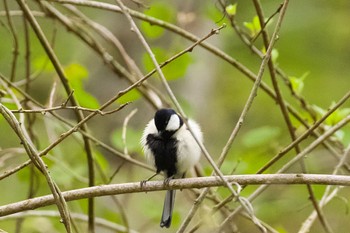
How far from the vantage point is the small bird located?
2662 millimetres

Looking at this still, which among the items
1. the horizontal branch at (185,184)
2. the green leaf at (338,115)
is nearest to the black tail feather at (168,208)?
the horizontal branch at (185,184)

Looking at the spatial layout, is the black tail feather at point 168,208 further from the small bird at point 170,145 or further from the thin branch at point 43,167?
the thin branch at point 43,167

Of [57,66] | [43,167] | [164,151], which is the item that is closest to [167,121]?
[164,151]

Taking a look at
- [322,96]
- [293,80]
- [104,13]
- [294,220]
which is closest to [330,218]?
[294,220]

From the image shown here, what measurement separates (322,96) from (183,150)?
13.9 feet

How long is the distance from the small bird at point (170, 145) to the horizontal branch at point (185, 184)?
43 cm

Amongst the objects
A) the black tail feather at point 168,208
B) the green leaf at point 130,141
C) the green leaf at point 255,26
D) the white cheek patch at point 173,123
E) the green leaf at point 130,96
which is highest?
the green leaf at point 130,141

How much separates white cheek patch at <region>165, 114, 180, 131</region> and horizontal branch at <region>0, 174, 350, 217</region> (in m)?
0.43

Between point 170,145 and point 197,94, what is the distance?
3.31 m

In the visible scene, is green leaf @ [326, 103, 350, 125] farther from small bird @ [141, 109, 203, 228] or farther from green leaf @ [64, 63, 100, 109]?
green leaf @ [64, 63, 100, 109]

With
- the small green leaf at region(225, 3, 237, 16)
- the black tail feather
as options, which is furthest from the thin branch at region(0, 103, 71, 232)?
the small green leaf at region(225, 3, 237, 16)

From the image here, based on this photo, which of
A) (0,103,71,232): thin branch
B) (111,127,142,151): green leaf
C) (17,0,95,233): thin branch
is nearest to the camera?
(0,103,71,232): thin branch

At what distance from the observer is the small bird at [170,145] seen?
266 cm

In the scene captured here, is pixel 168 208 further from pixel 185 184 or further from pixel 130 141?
pixel 185 184
